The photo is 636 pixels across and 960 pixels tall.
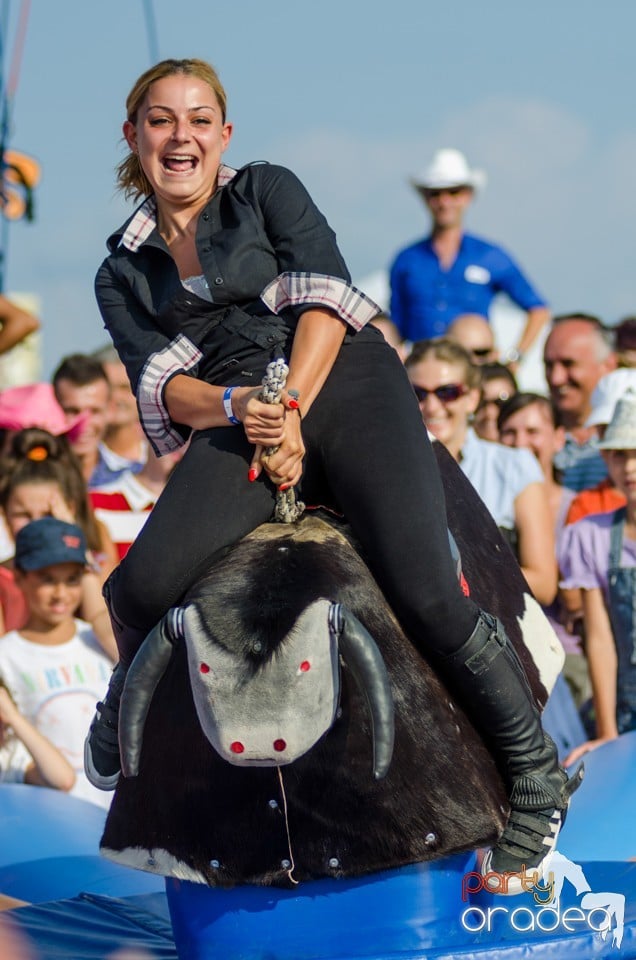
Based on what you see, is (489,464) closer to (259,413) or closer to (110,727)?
(110,727)

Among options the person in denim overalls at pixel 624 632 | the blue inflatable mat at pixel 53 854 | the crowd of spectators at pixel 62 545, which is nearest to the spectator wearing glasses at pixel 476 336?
the crowd of spectators at pixel 62 545

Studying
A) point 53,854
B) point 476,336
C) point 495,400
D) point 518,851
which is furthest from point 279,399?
point 476,336

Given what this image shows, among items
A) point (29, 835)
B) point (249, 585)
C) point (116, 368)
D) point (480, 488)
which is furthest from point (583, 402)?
point (249, 585)

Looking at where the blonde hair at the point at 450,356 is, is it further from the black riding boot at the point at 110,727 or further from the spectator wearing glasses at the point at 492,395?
the black riding boot at the point at 110,727

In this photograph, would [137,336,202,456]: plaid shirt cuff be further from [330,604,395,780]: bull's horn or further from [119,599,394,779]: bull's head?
[330,604,395,780]: bull's horn

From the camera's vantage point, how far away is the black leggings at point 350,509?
3.53m

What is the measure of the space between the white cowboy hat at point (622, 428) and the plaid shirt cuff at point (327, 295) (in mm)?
2337

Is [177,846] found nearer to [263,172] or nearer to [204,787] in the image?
[204,787]

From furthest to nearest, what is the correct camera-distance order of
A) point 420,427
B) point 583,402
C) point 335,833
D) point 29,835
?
point 583,402 → point 29,835 → point 420,427 → point 335,833

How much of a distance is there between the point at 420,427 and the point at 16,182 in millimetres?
6168

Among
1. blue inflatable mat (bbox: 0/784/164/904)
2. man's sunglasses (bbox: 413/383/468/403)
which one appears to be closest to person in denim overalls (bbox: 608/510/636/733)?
man's sunglasses (bbox: 413/383/468/403)

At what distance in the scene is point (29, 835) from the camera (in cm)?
489

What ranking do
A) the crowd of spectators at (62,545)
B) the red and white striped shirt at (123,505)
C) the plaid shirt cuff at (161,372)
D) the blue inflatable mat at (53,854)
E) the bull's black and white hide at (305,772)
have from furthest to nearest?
the red and white striped shirt at (123,505) → the crowd of spectators at (62,545) → the blue inflatable mat at (53,854) → the plaid shirt cuff at (161,372) → the bull's black and white hide at (305,772)

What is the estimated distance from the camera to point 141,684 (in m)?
3.47
